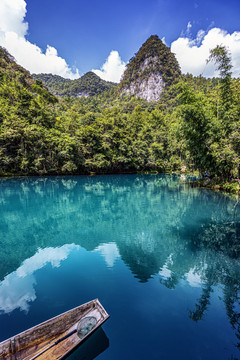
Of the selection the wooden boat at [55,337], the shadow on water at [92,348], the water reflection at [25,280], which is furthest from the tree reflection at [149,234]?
the wooden boat at [55,337]

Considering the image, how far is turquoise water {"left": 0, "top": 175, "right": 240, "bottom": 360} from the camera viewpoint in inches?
155

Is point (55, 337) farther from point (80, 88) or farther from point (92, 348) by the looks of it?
point (80, 88)

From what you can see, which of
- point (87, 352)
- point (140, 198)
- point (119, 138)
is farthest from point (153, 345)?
point (119, 138)

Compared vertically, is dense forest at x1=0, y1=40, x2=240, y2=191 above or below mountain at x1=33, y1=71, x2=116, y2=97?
below

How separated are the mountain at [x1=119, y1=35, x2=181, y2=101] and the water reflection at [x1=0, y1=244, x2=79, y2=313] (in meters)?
111

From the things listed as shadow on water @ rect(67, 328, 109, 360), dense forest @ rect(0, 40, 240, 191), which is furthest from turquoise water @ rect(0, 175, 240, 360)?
dense forest @ rect(0, 40, 240, 191)

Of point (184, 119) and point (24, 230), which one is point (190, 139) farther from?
point (24, 230)

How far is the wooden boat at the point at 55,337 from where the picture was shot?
3.08 m

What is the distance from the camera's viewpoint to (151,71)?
109688 mm

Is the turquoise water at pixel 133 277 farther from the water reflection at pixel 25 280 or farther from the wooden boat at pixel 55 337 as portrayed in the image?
the wooden boat at pixel 55 337

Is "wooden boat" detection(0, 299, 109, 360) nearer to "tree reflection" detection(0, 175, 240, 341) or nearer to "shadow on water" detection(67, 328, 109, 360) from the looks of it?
"shadow on water" detection(67, 328, 109, 360)

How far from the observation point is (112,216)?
13000mm

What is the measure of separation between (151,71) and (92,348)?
13010 cm

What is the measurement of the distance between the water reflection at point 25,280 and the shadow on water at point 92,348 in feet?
6.91
